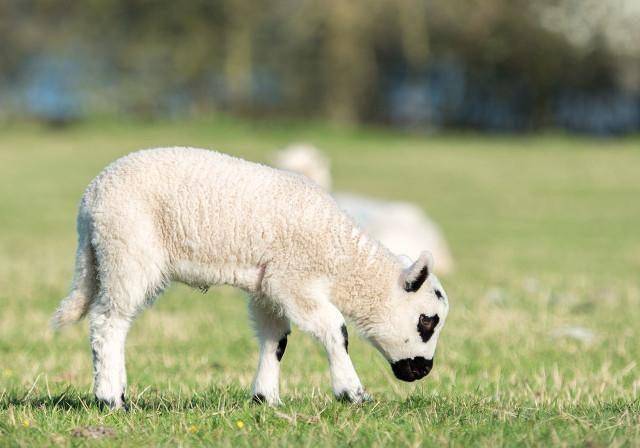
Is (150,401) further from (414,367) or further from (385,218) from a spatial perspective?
(385,218)

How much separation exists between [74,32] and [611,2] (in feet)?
74.9

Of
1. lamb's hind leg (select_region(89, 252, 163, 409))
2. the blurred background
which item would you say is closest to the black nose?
lamb's hind leg (select_region(89, 252, 163, 409))

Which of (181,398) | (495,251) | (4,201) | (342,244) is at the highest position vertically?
(342,244)

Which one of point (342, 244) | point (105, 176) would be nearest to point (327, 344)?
point (342, 244)

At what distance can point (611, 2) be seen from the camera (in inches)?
1585

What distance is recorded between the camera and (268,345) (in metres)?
5.12

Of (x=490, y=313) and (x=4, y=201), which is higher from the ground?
(x=490, y=313)

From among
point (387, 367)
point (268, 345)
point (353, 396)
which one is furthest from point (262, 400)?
point (387, 367)

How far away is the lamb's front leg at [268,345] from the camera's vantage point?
5059mm

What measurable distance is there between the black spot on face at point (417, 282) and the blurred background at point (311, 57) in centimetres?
3613

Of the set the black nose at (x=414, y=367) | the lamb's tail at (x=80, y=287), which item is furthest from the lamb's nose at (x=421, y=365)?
the lamb's tail at (x=80, y=287)

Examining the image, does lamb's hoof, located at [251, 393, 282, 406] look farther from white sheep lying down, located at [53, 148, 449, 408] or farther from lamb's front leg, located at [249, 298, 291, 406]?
white sheep lying down, located at [53, 148, 449, 408]

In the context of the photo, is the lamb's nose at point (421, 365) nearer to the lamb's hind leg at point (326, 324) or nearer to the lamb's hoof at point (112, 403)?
the lamb's hind leg at point (326, 324)

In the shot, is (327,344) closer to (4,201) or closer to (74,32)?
(4,201)
